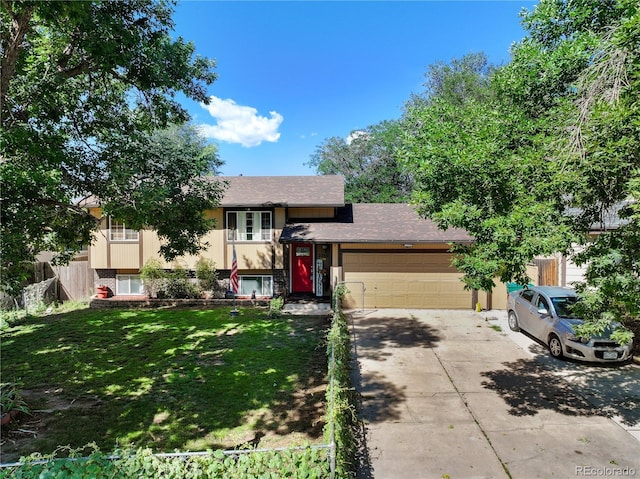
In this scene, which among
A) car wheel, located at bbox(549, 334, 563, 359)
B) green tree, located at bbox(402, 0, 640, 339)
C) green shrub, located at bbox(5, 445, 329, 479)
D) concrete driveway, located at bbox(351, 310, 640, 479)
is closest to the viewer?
green shrub, located at bbox(5, 445, 329, 479)

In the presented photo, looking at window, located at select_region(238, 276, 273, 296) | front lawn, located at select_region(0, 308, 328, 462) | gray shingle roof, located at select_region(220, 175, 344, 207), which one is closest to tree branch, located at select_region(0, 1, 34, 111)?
front lawn, located at select_region(0, 308, 328, 462)

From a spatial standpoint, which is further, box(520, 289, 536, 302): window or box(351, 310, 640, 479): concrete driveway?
box(520, 289, 536, 302): window

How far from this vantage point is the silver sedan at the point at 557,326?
28.0ft

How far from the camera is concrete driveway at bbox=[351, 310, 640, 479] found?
5.04 m

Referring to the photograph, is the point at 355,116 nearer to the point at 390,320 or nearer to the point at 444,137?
the point at 390,320

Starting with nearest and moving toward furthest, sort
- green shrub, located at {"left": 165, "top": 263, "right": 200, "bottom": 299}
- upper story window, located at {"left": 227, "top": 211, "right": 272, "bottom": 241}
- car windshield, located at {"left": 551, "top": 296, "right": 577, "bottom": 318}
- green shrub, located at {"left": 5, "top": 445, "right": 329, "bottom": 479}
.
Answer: green shrub, located at {"left": 5, "top": 445, "right": 329, "bottom": 479} < car windshield, located at {"left": 551, "top": 296, "right": 577, "bottom": 318} < green shrub, located at {"left": 165, "top": 263, "right": 200, "bottom": 299} < upper story window, located at {"left": 227, "top": 211, "right": 272, "bottom": 241}

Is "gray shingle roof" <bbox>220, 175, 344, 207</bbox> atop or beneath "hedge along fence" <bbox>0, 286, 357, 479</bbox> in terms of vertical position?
atop

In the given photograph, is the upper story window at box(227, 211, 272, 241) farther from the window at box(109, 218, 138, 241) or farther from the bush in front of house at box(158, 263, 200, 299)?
the window at box(109, 218, 138, 241)

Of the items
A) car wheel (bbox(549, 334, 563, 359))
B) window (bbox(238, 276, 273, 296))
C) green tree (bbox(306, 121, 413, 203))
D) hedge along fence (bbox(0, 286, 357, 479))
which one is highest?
green tree (bbox(306, 121, 413, 203))

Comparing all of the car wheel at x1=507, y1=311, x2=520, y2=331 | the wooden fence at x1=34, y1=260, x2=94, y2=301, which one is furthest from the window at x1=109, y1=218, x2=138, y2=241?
Result: the car wheel at x1=507, y1=311, x2=520, y2=331

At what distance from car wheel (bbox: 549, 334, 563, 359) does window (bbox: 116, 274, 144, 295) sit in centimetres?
1699

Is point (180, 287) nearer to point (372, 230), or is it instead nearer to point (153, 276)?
point (153, 276)

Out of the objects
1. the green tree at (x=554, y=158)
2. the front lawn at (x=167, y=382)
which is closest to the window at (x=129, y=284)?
the front lawn at (x=167, y=382)

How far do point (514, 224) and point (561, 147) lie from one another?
1343 mm
